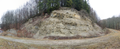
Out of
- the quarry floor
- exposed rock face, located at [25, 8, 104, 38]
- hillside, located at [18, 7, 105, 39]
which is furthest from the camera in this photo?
exposed rock face, located at [25, 8, 104, 38]

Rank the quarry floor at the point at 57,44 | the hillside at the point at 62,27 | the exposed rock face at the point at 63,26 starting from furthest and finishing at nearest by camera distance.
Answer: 1. the exposed rock face at the point at 63,26
2. the hillside at the point at 62,27
3. the quarry floor at the point at 57,44

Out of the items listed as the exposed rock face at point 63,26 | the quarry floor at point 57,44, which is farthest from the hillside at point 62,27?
the quarry floor at point 57,44

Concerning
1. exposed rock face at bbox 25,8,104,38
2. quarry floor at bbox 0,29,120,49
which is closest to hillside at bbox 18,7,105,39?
exposed rock face at bbox 25,8,104,38

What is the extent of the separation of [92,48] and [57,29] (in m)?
11.4

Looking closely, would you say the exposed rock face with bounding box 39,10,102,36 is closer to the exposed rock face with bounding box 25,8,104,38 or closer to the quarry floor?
the exposed rock face with bounding box 25,8,104,38


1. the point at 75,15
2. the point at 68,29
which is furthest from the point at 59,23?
the point at 75,15

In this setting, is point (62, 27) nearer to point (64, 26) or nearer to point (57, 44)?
point (64, 26)

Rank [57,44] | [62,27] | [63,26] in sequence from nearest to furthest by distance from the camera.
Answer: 1. [57,44]
2. [62,27]
3. [63,26]

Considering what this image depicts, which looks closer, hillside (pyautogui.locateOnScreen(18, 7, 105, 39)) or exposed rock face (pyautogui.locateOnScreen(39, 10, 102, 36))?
hillside (pyautogui.locateOnScreen(18, 7, 105, 39))

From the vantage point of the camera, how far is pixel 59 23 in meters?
18.8

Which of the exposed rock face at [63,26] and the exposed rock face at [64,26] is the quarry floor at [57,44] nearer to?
the exposed rock face at [63,26]

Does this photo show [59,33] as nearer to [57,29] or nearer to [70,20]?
[57,29]

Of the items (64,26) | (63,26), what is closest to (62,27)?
(63,26)

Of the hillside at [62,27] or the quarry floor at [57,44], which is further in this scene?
the hillside at [62,27]
